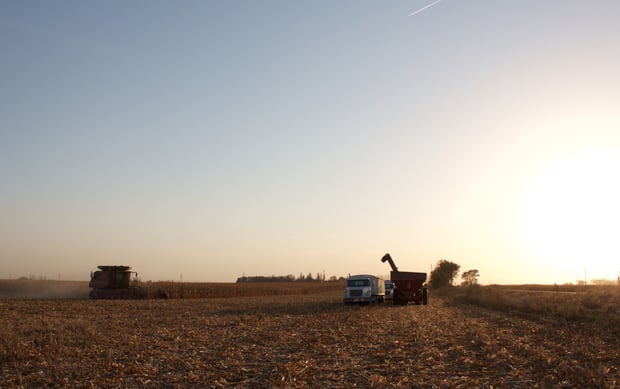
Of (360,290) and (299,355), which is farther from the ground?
(360,290)

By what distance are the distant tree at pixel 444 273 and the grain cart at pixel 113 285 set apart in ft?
354

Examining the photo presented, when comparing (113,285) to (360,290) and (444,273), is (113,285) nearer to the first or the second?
(360,290)

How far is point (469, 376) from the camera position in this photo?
15273mm

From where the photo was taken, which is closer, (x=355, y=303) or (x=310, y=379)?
(x=310, y=379)

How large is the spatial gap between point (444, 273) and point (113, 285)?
112 m

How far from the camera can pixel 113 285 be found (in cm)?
5844

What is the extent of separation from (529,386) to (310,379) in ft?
19.0

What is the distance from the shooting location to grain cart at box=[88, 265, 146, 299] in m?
57.1

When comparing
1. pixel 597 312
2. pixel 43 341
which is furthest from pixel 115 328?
pixel 597 312

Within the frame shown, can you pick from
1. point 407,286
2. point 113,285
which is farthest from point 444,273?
point 113,285

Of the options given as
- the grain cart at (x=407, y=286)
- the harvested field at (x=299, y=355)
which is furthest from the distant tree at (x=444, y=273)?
the harvested field at (x=299, y=355)

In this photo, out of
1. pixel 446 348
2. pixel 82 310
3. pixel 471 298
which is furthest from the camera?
pixel 471 298

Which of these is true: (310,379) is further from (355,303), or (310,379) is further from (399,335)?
(355,303)

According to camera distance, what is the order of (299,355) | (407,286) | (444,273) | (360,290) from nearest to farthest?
(299,355), (360,290), (407,286), (444,273)
